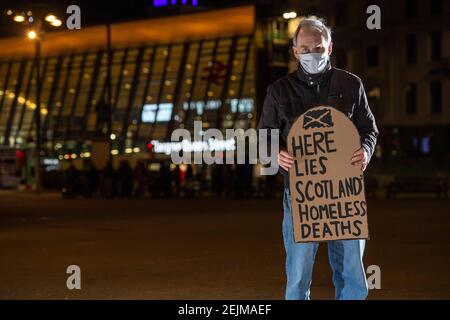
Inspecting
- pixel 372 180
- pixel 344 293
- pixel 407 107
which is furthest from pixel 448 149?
pixel 344 293

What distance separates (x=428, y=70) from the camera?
2864 inches

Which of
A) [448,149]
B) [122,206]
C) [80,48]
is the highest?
[80,48]

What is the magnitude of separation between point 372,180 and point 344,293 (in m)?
37.1

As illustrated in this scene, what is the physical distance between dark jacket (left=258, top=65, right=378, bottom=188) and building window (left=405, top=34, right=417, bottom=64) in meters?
68.3

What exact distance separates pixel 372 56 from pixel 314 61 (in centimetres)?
7055

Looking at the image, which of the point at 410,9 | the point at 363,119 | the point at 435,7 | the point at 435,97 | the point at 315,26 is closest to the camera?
the point at 315,26

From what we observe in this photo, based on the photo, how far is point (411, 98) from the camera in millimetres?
74625

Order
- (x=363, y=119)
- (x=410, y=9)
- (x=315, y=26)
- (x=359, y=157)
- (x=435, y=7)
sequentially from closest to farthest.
Answer: (x=359, y=157) → (x=315, y=26) → (x=363, y=119) → (x=435, y=7) → (x=410, y=9)

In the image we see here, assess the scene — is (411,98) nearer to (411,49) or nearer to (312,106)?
(411,49)

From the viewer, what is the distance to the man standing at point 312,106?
6691mm

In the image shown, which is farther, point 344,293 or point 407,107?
point 407,107

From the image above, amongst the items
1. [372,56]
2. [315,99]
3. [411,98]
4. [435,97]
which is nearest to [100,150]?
[435,97]
